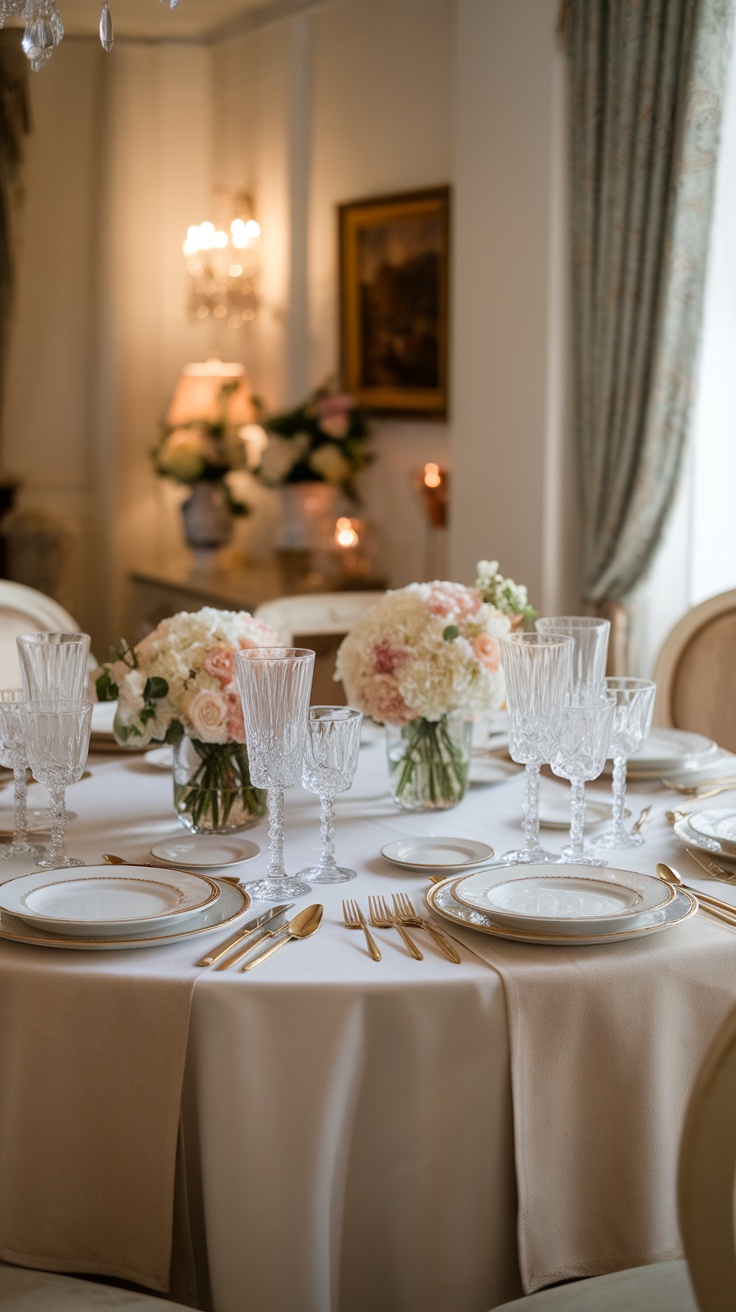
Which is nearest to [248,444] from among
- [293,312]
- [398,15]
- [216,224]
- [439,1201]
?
[293,312]

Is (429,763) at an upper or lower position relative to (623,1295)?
upper

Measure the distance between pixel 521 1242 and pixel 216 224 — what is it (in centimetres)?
496

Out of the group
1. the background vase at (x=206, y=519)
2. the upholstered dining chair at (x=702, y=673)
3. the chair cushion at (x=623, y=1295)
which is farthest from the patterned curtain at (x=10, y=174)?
the chair cushion at (x=623, y=1295)

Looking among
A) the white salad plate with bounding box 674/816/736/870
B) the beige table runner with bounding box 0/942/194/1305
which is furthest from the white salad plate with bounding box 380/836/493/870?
the beige table runner with bounding box 0/942/194/1305

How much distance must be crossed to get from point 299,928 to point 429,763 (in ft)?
1.80

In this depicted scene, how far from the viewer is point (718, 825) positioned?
6.38ft

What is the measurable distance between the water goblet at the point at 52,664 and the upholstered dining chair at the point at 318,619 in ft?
4.19

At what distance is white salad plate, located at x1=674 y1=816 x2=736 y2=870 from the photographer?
1837 mm

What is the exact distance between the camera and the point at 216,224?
574cm

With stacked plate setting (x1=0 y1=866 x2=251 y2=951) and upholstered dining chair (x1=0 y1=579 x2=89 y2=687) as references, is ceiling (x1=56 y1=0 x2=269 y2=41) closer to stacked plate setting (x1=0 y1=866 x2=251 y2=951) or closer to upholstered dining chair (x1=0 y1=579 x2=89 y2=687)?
upholstered dining chair (x1=0 y1=579 x2=89 y2=687)

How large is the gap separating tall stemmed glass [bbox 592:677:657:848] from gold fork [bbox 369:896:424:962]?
394mm

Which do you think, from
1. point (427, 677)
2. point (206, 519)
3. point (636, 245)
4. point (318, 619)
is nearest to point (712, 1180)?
point (427, 677)

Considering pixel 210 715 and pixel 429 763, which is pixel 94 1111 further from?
pixel 429 763

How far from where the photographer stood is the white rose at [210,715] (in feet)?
6.07
